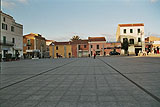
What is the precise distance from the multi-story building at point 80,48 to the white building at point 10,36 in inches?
796

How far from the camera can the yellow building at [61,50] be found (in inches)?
2153

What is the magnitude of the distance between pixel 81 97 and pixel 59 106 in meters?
0.81

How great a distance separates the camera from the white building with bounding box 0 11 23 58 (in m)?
33.2

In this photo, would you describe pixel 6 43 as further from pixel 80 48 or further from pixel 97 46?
pixel 97 46

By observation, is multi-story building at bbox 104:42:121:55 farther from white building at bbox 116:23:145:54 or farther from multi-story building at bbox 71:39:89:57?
multi-story building at bbox 71:39:89:57

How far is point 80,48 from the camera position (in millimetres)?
53219

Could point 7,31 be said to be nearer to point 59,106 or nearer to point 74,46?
point 74,46

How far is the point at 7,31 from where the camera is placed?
34.9 metres

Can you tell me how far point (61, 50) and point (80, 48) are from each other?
7.71 metres

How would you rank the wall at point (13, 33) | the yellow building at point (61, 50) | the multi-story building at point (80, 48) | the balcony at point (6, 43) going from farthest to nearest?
1. the yellow building at point (61, 50)
2. the multi-story building at point (80, 48)
3. the wall at point (13, 33)
4. the balcony at point (6, 43)

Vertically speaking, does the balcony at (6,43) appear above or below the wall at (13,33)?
below

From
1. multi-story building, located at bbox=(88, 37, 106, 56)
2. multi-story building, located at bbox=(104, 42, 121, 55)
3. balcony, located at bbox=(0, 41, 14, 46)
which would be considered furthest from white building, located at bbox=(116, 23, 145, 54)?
balcony, located at bbox=(0, 41, 14, 46)

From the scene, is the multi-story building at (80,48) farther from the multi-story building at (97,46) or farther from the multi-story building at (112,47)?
the multi-story building at (112,47)

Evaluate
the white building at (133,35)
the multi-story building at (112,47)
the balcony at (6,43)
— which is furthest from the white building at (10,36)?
the white building at (133,35)
